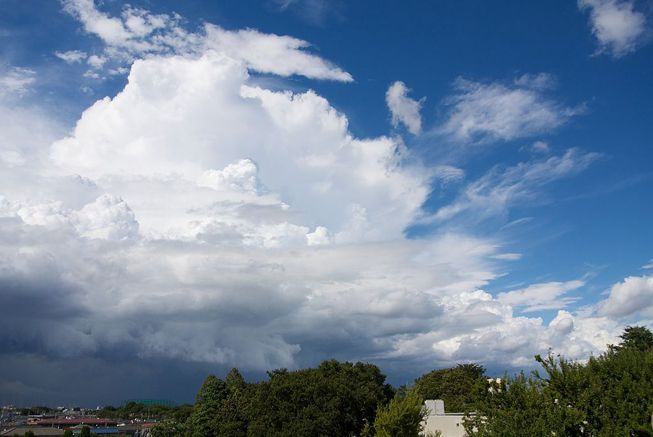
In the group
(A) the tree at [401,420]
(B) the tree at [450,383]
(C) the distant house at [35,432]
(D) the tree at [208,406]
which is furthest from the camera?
(C) the distant house at [35,432]

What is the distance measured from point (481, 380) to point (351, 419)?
2185 centimetres

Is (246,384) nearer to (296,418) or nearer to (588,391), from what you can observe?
(296,418)

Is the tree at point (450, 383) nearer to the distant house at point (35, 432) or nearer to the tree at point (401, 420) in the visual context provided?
the tree at point (401, 420)

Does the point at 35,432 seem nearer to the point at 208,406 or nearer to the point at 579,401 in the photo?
the point at 208,406

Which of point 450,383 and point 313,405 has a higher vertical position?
point 450,383

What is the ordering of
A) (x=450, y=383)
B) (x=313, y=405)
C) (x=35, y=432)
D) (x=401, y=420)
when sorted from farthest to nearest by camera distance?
(x=35, y=432)
(x=450, y=383)
(x=313, y=405)
(x=401, y=420)

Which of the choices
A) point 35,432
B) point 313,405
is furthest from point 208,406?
point 35,432

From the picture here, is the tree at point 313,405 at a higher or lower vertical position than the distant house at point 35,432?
higher

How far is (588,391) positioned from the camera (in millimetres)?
29203

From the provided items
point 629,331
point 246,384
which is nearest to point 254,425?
point 246,384

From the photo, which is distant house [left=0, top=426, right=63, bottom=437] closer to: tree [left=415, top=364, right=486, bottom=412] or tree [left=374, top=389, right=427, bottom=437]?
tree [left=415, top=364, right=486, bottom=412]

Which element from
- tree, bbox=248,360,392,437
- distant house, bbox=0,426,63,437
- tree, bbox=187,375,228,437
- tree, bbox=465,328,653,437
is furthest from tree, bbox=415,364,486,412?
distant house, bbox=0,426,63,437

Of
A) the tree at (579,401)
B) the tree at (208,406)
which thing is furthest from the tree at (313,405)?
the tree at (208,406)

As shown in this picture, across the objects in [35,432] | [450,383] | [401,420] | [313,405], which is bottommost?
[35,432]
